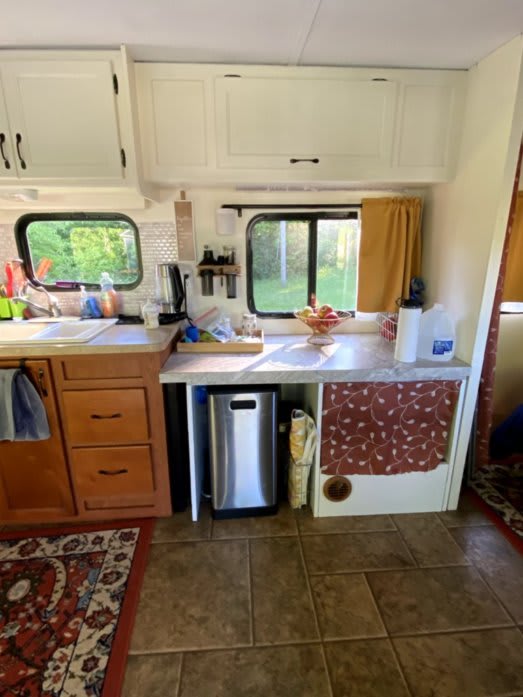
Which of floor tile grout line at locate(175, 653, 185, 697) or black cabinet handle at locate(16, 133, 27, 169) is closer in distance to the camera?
floor tile grout line at locate(175, 653, 185, 697)

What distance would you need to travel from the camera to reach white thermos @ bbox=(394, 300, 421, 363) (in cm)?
183

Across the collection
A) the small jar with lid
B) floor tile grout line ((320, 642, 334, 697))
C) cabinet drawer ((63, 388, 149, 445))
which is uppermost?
the small jar with lid

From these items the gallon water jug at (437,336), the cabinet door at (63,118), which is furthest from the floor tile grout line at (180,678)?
the cabinet door at (63,118)

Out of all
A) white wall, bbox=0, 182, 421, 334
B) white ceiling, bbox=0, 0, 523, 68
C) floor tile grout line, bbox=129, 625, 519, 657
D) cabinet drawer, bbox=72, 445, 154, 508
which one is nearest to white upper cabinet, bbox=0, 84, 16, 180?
white ceiling, bbox=0, 0, 523, 68

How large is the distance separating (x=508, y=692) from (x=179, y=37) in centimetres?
274

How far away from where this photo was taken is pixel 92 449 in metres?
1.90

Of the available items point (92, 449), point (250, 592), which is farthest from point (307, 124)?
point (250, 592)

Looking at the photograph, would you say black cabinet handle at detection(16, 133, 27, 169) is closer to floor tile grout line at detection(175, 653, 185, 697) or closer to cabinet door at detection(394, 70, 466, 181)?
cabinet door at detection(394, 70, 466, 181)

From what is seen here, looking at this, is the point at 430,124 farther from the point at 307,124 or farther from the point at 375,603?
the point at 375,603

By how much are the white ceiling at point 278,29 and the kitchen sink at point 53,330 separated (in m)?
1.26

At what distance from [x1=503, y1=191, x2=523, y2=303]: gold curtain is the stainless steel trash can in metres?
1.81

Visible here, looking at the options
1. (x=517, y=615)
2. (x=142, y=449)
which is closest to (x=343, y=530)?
(x=517, y=615)

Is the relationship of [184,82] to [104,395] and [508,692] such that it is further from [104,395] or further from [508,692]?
[508,692]

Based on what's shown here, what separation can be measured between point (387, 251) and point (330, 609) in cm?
191
